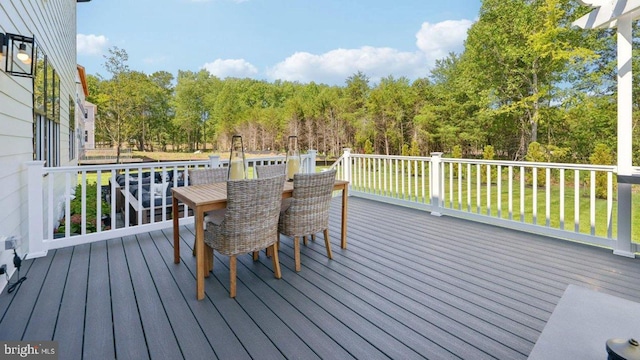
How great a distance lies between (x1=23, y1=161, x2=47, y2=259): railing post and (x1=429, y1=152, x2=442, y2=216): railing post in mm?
4947

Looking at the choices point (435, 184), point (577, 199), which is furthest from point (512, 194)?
point (577, 199)

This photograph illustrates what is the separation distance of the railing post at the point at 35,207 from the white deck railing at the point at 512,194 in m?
4.77

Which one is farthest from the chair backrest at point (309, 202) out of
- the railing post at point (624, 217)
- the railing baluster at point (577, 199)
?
the railing post at point (624, 217)

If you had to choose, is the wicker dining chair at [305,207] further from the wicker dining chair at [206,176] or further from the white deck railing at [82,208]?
the wicker dining chair at [206,176]

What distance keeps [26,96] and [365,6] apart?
A: 53.9 feet

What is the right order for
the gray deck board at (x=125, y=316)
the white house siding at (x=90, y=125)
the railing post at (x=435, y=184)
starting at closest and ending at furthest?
the gray deck board at (x=125, y=316) < the railing post at (x=435, y=184) < the white house siding at (x=90, y=125)

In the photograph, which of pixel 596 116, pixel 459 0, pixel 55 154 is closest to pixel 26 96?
pixel 55 154

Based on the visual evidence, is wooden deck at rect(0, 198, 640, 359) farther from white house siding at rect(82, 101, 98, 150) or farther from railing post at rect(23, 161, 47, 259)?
white house siding at rect(82, 101, 98, 150)

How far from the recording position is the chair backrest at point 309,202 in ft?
9.55

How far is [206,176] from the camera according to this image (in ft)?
11.5

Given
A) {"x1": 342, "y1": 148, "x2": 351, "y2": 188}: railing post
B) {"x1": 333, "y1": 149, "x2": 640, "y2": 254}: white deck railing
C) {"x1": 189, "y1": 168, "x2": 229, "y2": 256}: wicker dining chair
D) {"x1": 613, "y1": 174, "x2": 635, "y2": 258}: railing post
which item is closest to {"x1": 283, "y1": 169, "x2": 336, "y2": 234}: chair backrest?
{"x1": 189, "y1": 168, "x2": 229, "y2": 256}: wicker dining chair

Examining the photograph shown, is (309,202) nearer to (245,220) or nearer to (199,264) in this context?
(245,220)

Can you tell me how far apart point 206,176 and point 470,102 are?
1444 cm

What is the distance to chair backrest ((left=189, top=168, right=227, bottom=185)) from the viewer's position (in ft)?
11.3
